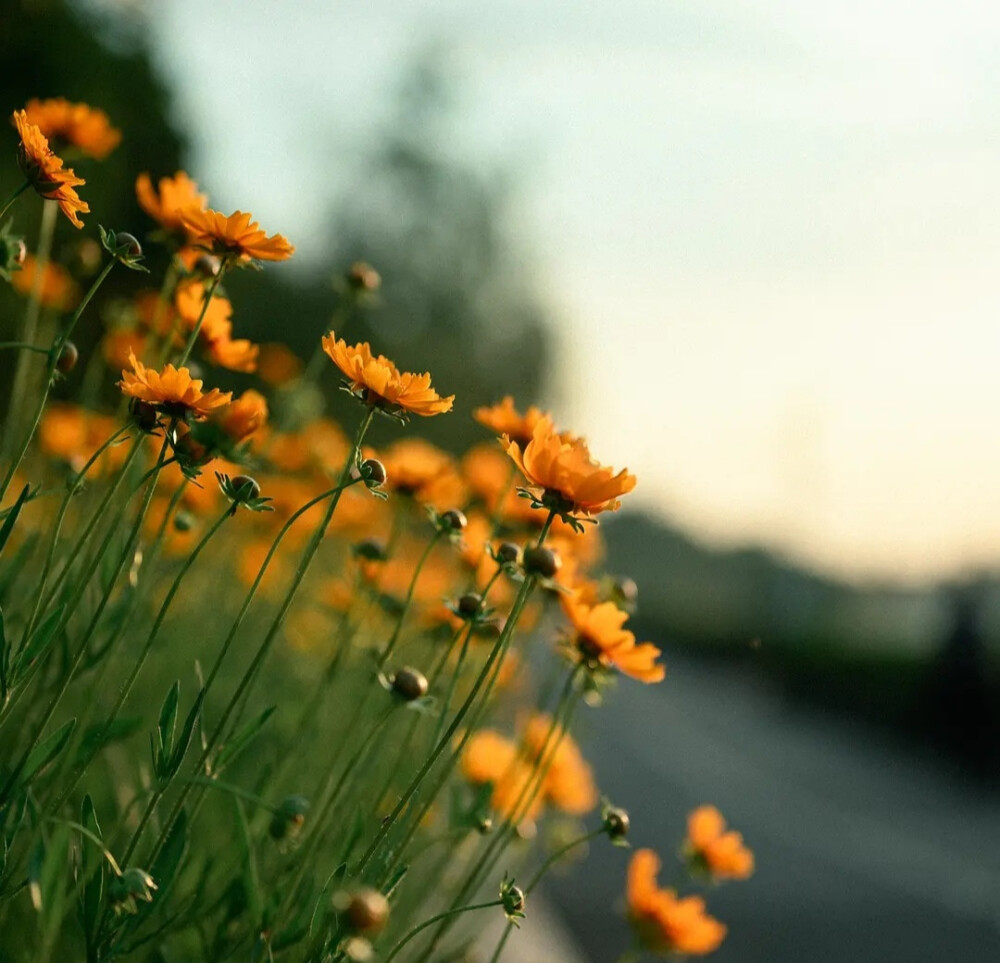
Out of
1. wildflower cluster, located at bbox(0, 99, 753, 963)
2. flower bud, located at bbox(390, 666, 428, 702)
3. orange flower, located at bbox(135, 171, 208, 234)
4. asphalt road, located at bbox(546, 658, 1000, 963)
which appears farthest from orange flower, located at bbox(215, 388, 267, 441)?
asphalt road, located at bbox(546, 658, 1000, 963)

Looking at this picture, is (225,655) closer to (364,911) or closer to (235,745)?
(235,745)

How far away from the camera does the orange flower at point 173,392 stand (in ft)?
2.32

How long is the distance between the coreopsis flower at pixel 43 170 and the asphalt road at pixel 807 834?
1.64 m

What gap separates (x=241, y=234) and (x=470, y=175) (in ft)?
54.1

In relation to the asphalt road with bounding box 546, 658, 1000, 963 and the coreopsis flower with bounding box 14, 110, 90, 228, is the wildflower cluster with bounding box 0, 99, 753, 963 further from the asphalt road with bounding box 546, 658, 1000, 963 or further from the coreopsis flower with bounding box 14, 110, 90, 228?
the asphalt road with bounding box 546, 658, 1000, 963

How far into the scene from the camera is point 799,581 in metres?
14.3

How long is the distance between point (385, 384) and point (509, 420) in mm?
358

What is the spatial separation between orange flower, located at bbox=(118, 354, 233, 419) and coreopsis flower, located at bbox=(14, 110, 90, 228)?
125 mm

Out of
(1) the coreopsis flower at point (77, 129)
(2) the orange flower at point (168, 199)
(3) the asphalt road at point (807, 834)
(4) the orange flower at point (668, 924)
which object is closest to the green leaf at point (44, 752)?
(2) the orange flower at point (168, 199)

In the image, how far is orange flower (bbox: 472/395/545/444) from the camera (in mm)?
1089

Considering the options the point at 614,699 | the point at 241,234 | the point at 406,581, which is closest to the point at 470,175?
the point at 614,699

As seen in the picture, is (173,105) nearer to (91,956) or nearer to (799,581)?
(91,956)

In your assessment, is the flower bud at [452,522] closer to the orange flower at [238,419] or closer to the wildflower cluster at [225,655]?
the wildflower cluster at [225,655]

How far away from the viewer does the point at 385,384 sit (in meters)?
0.79
